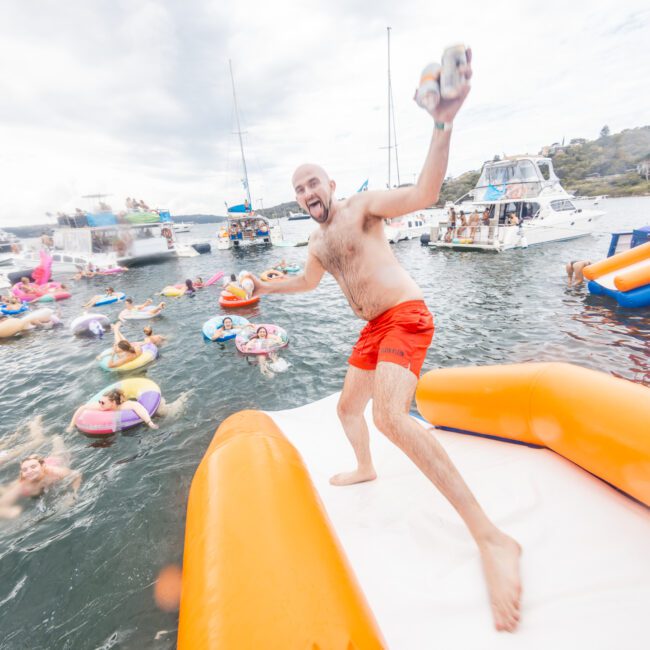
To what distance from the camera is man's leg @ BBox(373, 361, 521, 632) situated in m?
1.67

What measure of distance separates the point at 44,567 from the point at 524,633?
4560 millimetres

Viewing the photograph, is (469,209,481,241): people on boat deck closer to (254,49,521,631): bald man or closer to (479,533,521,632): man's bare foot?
(254,49,521,631): bald man

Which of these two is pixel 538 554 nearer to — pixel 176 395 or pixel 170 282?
pixel 176 395

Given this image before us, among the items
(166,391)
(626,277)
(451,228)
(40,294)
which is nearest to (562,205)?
(451,228)

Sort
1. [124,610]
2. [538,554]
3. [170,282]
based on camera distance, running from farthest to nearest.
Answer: [170,282] → [124,610] → [538,554]

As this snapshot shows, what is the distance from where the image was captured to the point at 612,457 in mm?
2145

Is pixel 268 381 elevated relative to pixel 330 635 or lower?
lower

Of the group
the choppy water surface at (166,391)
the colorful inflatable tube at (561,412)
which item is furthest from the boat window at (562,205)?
the colorful inflatable tube at (561,412)

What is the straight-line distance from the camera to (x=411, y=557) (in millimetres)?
2098

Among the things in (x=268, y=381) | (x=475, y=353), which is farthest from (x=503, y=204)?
(x=268, y=381)

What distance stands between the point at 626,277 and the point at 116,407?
12015 millimetres

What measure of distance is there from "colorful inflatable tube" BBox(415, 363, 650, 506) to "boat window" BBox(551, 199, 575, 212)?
2484 centimetres

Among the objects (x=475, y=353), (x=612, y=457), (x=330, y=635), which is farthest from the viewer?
(x=475, y=353)

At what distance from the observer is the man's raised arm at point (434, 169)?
5.60 ft
